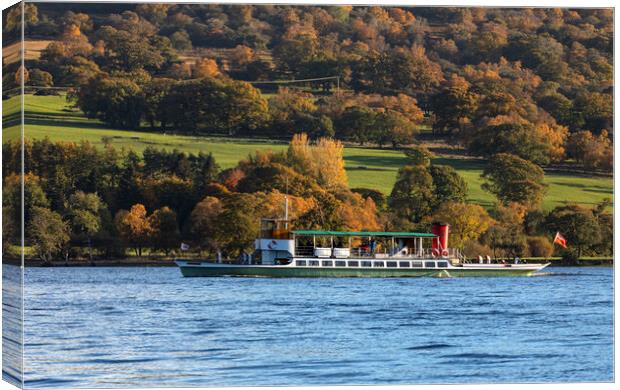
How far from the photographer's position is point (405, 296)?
5666cm

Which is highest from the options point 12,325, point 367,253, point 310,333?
point 12,325

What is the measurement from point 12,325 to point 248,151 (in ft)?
143

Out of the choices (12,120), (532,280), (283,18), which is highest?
(283,18)

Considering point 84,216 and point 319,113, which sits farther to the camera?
point 319,113

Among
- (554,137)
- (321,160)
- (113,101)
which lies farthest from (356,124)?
(113,101)

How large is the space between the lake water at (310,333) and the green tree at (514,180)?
61.8 feet

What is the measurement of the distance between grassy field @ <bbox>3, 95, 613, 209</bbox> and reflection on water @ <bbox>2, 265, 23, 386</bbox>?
3802 centimetres

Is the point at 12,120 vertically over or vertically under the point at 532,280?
over

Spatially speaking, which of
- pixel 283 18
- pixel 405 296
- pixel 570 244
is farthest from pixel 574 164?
pixel 405 296

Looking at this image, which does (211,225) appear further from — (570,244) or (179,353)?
(179,353)

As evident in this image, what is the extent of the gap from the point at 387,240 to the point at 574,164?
10.1 meters

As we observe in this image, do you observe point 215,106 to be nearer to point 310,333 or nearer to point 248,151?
point 248,151

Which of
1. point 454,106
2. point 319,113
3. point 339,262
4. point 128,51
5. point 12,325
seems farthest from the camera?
point 454,106

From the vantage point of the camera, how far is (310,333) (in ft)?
149
